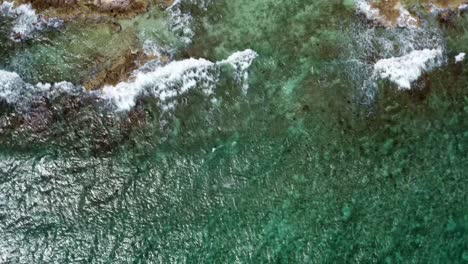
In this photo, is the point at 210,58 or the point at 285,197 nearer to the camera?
the point at 285,197

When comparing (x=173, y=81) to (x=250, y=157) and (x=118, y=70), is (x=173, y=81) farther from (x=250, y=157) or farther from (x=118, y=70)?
(x=250, y=157)

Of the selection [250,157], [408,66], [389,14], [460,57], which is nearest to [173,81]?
[250,157]

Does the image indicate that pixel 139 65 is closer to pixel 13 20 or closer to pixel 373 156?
pixel 13 20

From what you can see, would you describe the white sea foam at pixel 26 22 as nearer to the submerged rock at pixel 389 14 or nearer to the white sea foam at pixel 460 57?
the submerged rock at pixel 389 14

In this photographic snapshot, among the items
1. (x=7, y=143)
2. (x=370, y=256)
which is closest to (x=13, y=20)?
(x=7, y=143)

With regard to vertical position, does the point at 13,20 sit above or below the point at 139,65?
above

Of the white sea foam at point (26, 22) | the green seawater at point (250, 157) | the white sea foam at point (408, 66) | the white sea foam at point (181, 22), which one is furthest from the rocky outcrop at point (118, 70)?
the white sea foam at point (408, 66)

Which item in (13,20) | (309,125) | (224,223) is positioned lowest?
(224,223)

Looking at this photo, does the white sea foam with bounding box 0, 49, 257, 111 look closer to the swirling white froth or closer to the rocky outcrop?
the swirling white froth
